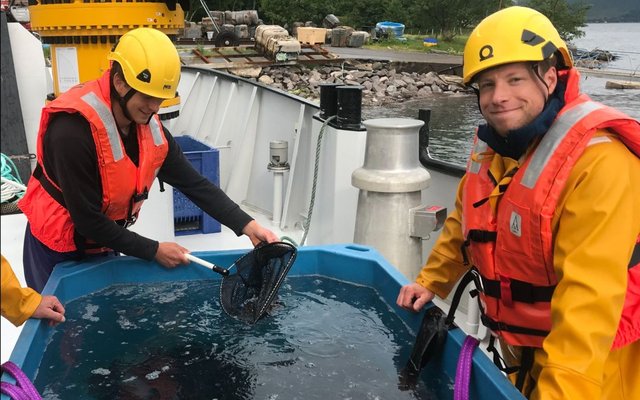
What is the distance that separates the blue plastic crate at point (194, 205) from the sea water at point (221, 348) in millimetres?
2087

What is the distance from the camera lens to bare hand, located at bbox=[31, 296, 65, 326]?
2.34 m

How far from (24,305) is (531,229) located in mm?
1721

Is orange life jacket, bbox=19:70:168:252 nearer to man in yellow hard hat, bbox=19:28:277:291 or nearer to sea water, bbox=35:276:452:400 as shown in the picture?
man in yellow hard hat, bbox=19:28:277:291

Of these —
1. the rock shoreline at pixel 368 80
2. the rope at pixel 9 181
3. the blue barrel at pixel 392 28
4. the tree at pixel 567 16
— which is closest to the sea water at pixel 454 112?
the rock shoreline at pixel 368 80

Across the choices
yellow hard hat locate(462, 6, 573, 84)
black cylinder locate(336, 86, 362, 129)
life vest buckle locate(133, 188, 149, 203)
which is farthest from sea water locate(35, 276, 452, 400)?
black cylinder locate(336, 86, 362, 129)

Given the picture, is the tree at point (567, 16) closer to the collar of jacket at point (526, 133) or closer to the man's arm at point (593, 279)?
the collar of jacket at point (526, 133)

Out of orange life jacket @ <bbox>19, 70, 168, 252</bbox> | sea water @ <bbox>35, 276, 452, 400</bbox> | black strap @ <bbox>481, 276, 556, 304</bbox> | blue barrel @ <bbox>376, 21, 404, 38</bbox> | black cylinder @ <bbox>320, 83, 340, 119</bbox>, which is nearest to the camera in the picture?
black strap @ <bbox>481, 276, 556, 304</bbox>

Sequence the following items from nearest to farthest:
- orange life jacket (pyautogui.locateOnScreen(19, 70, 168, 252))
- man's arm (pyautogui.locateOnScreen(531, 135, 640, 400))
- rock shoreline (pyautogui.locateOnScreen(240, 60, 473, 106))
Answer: man's arm (pyautogui.locateOnScreen(531, 135, 640, 400))
orange life jacket (pyautogui.locateOnScreen(19, 70, 168, 252))
rock shoreline (pyautogui.locateOnScreen(240, 60, 473, 106))

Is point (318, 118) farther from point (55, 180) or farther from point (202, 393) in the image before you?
point (202, 393)

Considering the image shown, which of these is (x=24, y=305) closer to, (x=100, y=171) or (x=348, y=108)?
(x=100, y=171)

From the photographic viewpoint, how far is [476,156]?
215 centimetres

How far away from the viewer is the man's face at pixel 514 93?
5.80ft

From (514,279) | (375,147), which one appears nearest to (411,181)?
(375,147)

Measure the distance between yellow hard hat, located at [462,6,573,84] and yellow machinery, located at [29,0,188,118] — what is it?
2874 mm
